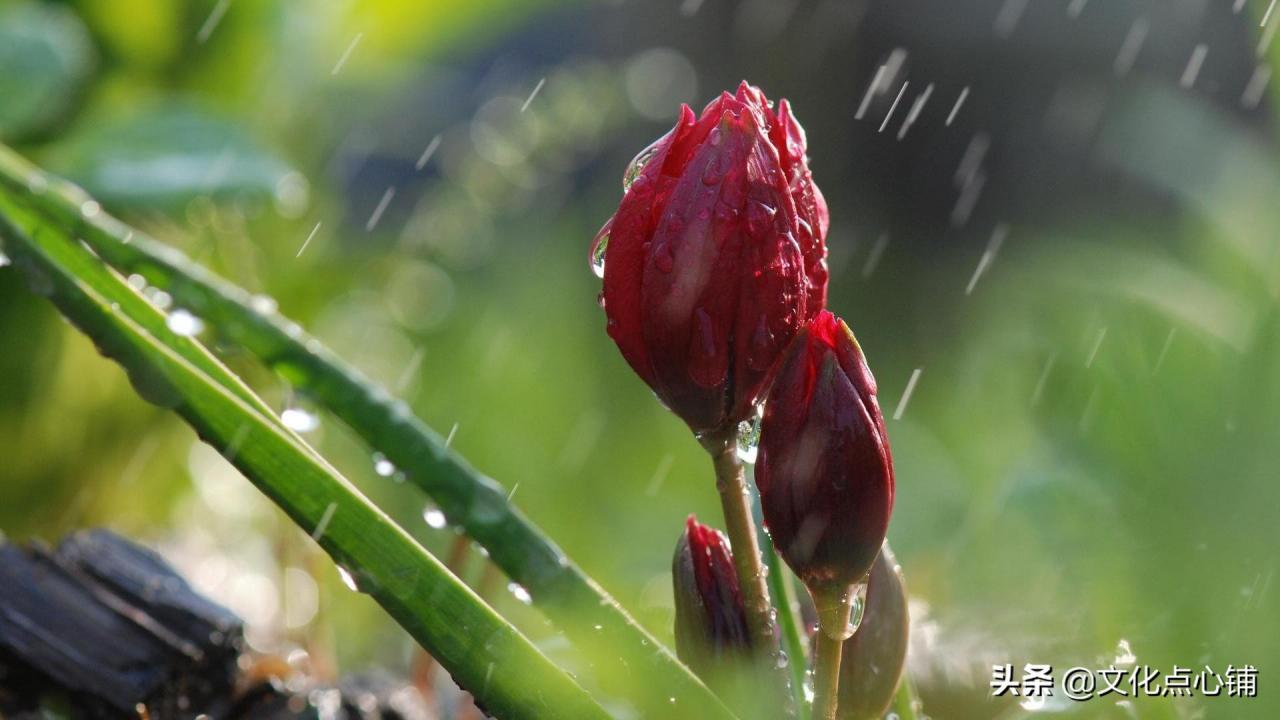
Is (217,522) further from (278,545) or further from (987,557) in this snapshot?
(987,557)

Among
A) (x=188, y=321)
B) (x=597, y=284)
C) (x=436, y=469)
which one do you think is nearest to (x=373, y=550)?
(x=436, y=469)

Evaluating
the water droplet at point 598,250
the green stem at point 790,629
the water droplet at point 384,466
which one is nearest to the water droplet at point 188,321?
the water droplet at point 384,466

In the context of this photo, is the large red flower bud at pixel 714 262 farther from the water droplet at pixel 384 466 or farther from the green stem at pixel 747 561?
the water droplet at pixel 384 466

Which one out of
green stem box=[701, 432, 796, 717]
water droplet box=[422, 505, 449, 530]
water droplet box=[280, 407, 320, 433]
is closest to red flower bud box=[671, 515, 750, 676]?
green stem box=[701, 432, 796, 717]

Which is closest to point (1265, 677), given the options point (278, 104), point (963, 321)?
point (278, 104)

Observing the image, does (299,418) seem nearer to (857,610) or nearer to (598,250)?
(598,250)

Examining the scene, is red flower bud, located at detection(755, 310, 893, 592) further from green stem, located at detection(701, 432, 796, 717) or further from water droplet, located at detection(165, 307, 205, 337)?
water droplet, located at detection(165, 307, 205, 337)

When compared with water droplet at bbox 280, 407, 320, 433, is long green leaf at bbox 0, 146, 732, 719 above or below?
above
